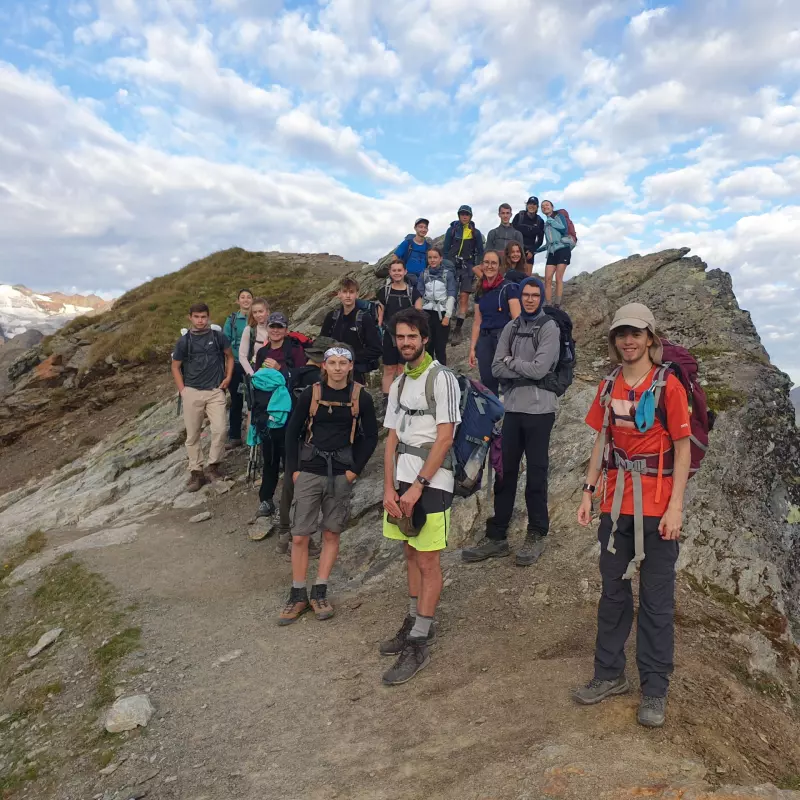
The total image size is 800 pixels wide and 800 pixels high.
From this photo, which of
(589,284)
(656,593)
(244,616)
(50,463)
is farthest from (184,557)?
(589,284)

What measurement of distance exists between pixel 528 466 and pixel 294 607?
3.24 meters

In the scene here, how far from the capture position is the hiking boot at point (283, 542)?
9.05 meters

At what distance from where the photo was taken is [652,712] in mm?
3963

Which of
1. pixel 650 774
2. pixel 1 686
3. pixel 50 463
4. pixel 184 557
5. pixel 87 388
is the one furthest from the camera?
pixel 87 388

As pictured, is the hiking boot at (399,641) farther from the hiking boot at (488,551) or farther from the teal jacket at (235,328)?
the teal jacket at (235,328)

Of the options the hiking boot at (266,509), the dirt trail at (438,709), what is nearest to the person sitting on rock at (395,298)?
the hiking boot at (266,509)

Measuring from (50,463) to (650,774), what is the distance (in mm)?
18972

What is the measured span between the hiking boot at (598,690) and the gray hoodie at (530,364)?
295cm

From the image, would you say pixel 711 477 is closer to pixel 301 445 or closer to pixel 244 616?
pixel 301 445

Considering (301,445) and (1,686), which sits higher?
(301,445)

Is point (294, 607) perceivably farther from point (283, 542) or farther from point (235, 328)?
point (235, 328)

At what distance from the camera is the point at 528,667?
5.03 m

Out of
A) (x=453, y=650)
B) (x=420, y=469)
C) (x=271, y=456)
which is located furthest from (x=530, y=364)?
(x=271, y=456)

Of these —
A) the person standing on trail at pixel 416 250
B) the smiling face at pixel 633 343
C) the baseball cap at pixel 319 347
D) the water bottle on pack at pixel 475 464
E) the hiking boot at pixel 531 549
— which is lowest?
the hiking boot at pixel 531 549
